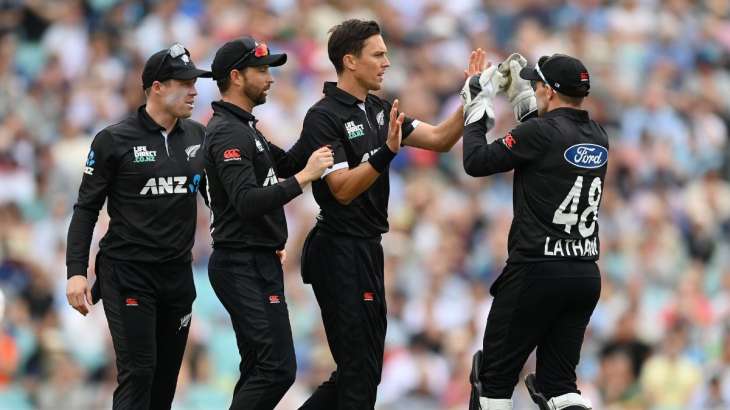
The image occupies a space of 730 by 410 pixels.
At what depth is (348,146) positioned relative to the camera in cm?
816

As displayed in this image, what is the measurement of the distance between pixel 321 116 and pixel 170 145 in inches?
37.5

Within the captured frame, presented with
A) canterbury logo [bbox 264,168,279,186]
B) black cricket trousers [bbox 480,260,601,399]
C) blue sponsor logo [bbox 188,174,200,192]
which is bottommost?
black cricket trousers [bbox 480,260,601,399]

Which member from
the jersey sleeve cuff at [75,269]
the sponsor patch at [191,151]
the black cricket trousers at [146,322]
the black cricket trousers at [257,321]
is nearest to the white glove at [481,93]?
the black cricket trousers at [257,321]

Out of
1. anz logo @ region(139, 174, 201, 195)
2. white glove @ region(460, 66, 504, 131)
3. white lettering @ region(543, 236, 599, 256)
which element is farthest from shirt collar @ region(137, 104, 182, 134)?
white lettering @ region(543, 236, 599, 256)

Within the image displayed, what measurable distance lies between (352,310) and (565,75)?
70.5 inches

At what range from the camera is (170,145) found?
8.40 metres

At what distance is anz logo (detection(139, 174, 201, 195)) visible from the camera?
8.27 metres

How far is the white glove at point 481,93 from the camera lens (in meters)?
8.05

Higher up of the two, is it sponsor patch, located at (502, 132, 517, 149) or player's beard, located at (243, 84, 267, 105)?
player's beard, located at (243, 84, 267, 105)

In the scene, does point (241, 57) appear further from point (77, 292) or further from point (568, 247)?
point (568, 247)

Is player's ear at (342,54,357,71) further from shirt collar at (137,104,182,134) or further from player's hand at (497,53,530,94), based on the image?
shirt collar at (137,104,182,134)

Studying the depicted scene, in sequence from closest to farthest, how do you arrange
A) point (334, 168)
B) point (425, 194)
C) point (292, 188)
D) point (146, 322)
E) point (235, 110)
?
1. point (292, 188)
2. point (334, 168)
3. point (235, 110)
4. point (146, 322)
5. point (425, 194)

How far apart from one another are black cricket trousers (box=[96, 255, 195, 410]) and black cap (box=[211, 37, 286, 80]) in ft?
3.95

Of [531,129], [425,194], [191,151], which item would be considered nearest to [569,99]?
[531,129]
